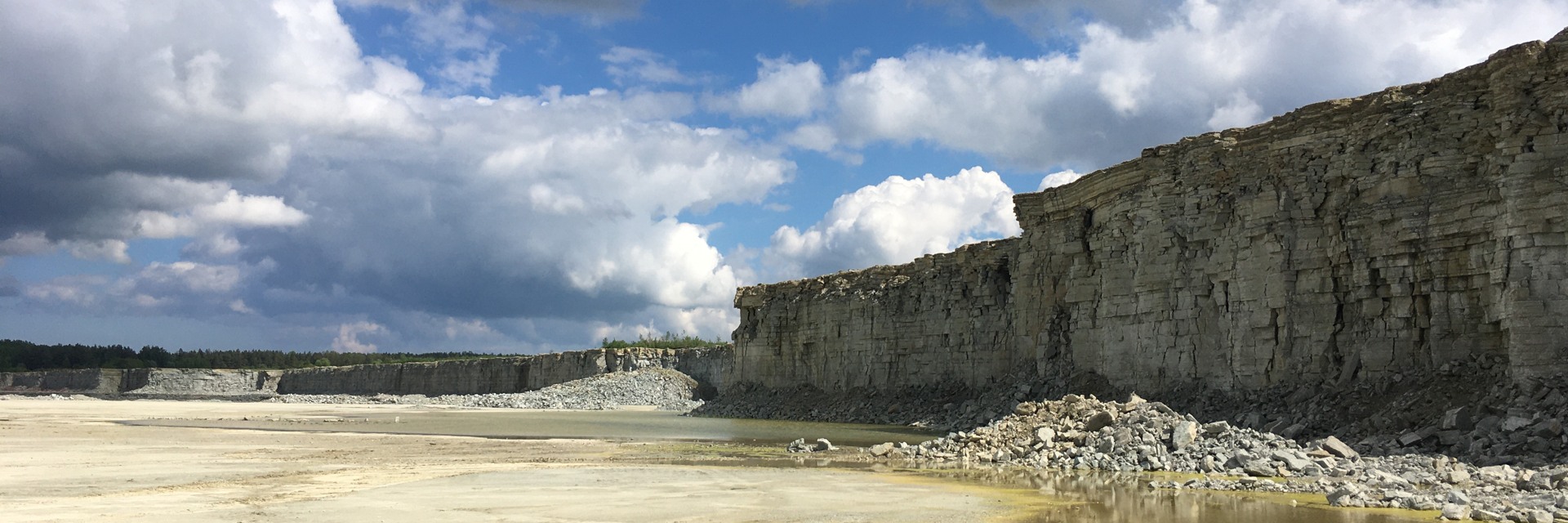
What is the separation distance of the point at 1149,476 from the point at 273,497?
38.4 ft

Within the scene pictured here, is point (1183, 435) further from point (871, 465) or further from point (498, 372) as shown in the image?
point (498, 372)

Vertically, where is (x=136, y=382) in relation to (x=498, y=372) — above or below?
below

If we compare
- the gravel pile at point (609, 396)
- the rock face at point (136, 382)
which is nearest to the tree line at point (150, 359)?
the rock face at point (136, 382)

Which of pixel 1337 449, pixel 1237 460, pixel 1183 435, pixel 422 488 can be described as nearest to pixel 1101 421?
pixel 1183 435

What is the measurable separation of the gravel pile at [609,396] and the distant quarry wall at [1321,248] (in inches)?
1124

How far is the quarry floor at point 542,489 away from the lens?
10727 millimetres

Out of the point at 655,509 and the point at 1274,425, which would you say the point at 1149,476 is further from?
the point at 655,509

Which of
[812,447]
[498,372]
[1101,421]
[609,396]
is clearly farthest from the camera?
[498,372]

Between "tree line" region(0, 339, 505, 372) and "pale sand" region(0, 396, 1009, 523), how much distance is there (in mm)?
108434

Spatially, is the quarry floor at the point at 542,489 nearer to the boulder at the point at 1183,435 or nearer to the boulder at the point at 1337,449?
the boulder at the point at 1183,435

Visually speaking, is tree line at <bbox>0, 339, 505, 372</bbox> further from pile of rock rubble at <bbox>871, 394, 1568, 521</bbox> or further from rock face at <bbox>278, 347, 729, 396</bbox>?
pile of rock rubble at <bbox>871, 394, 1568, 521</bbox>

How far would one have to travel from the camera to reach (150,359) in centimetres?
12569

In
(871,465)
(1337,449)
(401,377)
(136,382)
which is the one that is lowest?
(871,465)

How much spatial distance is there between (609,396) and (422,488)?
1846 inches
